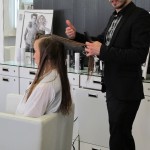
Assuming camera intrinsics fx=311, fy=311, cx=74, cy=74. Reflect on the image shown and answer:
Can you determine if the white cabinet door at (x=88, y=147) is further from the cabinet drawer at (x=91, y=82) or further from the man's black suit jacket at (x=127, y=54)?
the man's black suit jacket at (x=127, y=54)

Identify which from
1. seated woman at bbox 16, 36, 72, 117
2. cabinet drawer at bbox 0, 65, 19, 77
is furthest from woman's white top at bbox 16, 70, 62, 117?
cabinet drawer at bbox 0, 65, 19, 77

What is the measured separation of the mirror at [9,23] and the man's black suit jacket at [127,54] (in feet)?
7.65

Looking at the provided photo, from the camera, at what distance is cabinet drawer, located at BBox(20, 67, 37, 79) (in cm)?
318

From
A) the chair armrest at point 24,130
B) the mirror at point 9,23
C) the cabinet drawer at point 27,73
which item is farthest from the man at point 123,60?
the mirror at point 9,23

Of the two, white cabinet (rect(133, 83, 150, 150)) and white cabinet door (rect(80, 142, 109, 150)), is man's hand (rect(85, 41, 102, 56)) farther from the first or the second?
white cabinet door (rect(80, 142, 109, 150))

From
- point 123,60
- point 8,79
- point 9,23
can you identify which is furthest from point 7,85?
point 123,60

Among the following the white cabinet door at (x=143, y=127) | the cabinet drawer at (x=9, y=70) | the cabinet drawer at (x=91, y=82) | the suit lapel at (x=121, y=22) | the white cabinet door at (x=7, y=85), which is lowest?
the white cabinet door at (x=143, y=127)

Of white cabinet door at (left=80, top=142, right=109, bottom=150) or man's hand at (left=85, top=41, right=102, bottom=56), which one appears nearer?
man's hand at (left=85, top=41, right=102, bottom=56)

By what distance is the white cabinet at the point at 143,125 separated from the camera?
2.48 metres

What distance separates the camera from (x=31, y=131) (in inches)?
66.6

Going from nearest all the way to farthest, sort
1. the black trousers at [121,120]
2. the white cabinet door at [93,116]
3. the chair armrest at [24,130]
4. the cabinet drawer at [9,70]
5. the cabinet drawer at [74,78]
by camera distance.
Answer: the chair armrest at [24,130] < the black trousers at [121,120] < the white cabinet door at [93,116] < the cabinet drawer at [74,78] < the cabinet drawer at [9,70]

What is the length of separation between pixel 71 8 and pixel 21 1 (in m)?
1.20

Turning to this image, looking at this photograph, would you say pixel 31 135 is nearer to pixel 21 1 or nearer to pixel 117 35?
pixel 117 35

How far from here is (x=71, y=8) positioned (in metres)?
3.31
